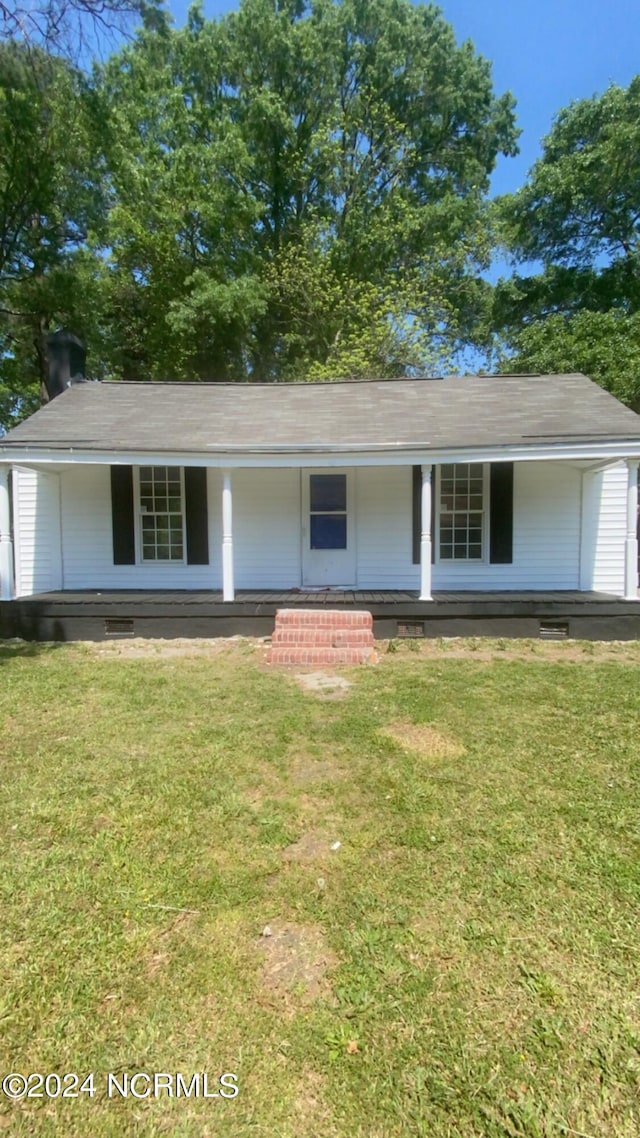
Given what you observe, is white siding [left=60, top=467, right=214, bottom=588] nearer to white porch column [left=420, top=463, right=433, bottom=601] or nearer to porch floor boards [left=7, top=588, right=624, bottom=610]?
porch floor boards [left=7, top=588, right=624, bottom=610]

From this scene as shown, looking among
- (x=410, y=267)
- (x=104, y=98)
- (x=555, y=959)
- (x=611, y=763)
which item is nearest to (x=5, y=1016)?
(x=555, y=959)

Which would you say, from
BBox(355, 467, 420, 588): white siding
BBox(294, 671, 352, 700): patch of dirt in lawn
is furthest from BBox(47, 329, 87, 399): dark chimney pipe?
BBox(294, 671, 352, 700): patch of dirt in lawn

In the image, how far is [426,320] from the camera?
19953mm

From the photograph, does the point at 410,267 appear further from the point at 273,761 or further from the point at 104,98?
the point at 273,761

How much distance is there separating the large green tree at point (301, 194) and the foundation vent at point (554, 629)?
41.0 feet

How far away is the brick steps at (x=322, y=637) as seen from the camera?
673 centimetres

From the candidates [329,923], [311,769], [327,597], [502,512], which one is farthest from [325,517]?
[329,923]

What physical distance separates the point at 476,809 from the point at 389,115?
1101 inches

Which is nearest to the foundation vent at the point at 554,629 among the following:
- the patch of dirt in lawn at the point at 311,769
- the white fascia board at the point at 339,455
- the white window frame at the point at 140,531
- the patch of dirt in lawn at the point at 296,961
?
the white fascia board at the point at 339,455

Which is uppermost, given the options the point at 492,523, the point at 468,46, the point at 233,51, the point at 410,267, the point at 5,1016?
the point at 468,46

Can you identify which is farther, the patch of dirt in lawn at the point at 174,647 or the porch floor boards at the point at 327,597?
the porch floor boards at the point at 327,597

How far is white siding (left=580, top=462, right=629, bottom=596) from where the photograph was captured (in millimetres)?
8812

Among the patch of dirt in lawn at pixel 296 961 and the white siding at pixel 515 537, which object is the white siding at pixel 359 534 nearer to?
the white siding at pixel 515 537

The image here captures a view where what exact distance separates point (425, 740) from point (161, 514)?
625cm
